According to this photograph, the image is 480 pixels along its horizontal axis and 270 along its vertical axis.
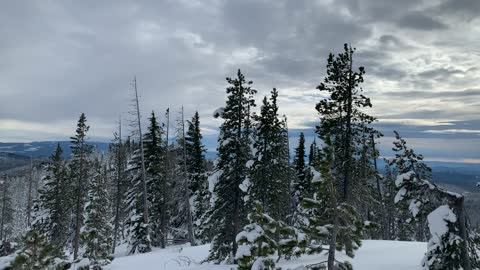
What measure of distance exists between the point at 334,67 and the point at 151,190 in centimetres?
2112

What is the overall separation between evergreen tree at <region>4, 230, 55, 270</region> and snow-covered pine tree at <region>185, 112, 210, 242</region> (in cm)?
2438

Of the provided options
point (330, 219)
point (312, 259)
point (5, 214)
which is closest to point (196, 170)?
point (312, 259)

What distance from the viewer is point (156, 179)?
1340 inches

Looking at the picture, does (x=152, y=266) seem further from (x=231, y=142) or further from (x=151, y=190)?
(x=151, y=190)

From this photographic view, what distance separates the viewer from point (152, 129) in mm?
34875

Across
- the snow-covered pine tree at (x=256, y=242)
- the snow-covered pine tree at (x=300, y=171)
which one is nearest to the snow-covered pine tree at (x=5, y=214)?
the snow-covered pine tree at (x=300, y=171)

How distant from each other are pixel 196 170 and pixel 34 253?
26503 millimetres

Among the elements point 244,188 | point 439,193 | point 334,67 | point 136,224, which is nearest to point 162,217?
point 136,224

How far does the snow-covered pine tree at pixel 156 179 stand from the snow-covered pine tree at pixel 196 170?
3.20m

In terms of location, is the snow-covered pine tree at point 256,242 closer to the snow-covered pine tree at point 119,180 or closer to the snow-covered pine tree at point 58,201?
the snow-covered pine tree at point 119,180

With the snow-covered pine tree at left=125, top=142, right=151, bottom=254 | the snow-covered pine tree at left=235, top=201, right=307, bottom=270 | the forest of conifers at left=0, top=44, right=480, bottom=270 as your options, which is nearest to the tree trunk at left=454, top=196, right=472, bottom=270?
the forest of conifers at left=0, top=44, right=480, bottom=270

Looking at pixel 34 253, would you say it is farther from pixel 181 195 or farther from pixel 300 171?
pixel 300 171

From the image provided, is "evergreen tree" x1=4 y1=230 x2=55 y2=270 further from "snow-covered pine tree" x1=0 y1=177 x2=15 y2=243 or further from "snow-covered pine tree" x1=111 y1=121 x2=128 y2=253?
"snow-covered pine tree" x1=0 y1=177 x2=15 y2=243

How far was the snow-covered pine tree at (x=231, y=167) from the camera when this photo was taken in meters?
23.2
